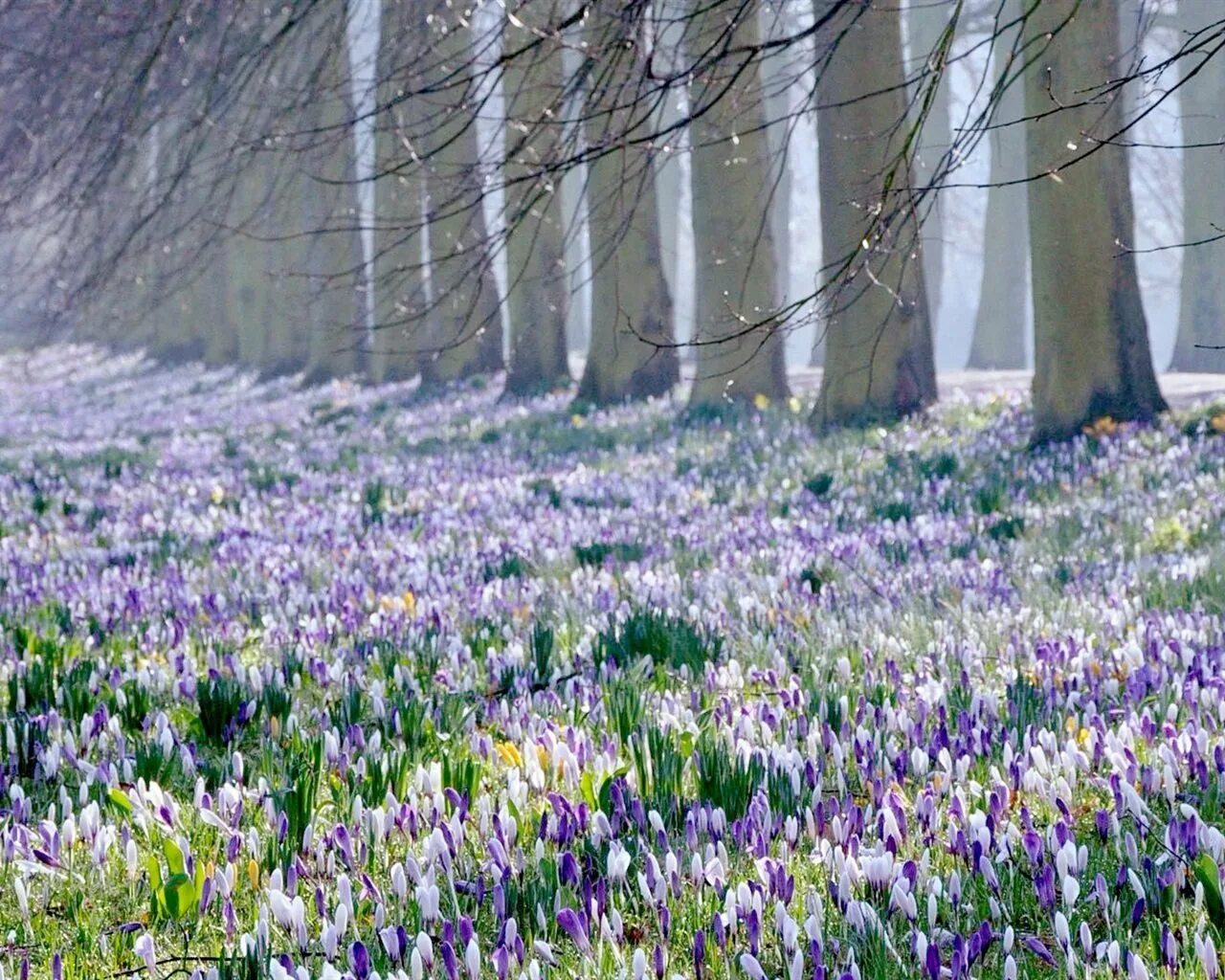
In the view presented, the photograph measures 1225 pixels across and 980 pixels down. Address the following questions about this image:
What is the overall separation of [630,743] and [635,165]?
1678cm

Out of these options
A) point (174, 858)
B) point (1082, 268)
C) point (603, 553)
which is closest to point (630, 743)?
point (174, 858)

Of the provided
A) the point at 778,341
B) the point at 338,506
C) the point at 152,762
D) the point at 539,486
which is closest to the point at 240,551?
the point at 338,506

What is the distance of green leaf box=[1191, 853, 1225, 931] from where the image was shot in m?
2.66

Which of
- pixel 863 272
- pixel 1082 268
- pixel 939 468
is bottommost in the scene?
pixel 939 468

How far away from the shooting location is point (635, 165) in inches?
776

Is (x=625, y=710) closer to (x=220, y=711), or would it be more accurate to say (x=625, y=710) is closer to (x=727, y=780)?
(x=727, y=780)

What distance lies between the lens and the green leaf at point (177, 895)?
9.31ft

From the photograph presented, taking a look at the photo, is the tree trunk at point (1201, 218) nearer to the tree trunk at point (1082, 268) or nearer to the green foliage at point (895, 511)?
the tree trunk at point (1082, 268)

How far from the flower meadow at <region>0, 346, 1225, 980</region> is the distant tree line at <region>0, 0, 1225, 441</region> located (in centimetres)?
110

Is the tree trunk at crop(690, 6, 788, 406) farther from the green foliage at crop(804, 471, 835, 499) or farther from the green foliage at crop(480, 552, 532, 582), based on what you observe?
the green foliage at crop(480, 552, 532, 582)

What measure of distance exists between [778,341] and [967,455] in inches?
192

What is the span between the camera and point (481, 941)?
277cm

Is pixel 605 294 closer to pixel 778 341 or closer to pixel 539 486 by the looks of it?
pixel 778 341

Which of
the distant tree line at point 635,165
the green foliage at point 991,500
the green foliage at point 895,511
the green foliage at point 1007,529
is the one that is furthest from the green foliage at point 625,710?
the green foliage at point 991,500
